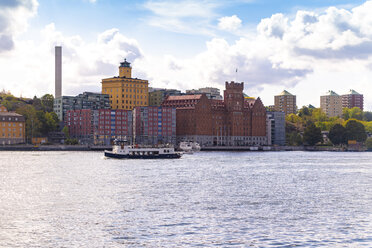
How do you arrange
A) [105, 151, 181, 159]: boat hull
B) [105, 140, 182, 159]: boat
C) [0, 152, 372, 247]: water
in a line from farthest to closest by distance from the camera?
[105, 140, 182, 159]: boat → [105, 151, 181, 159]: boat hull → [0, 152, 372, 247]: water

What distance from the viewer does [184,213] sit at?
48.2 metres

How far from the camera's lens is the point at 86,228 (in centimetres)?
4184

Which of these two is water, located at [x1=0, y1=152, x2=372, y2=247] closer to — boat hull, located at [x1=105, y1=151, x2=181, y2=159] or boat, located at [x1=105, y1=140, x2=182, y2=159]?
boat hull, located at [x1=105, y1=151, x2=181, y2=159]

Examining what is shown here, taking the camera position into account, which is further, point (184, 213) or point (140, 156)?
point (140, 156)

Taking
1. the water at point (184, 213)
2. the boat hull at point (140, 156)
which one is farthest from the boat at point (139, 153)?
the water at point (184, 213)

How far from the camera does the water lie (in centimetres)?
3841

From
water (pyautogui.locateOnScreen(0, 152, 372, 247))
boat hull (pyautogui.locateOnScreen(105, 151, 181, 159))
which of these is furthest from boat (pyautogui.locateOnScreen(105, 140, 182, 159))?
water (pyautogui.locateOnScreen(0, 152, 372, 247))

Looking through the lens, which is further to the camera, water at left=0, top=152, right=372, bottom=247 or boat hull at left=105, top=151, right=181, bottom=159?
boat hull at left=105, top=151, right=181, bottom=159

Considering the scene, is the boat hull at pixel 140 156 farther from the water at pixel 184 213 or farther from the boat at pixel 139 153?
the water at pixel 184 213

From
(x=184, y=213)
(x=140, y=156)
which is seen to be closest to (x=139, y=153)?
(x=140, y=156)

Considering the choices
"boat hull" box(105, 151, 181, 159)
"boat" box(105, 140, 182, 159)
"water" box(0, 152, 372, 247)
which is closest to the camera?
"water" box(0, 152, 372, 247)

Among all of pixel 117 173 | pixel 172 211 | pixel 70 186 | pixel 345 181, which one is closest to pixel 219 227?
pixel 172 211

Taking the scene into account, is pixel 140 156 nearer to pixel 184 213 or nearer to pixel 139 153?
pixel 139 153

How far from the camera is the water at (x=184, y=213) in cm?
3841
